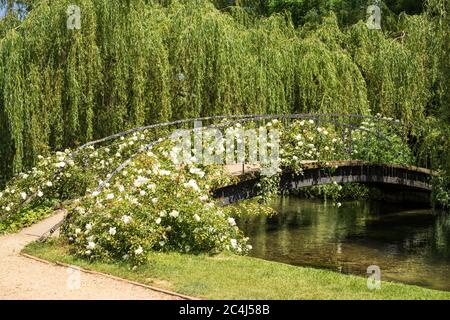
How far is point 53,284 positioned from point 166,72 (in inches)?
334

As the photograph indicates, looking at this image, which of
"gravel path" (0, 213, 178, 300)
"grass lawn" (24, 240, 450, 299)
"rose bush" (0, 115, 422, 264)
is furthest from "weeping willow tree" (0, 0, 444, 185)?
"grass lawn" (24, 240, 450, 299)

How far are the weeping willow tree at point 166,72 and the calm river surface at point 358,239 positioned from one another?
3212 mm

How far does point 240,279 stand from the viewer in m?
8.35

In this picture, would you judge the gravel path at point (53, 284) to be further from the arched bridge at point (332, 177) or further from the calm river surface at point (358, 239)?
the calm river surface at point (358, 239)

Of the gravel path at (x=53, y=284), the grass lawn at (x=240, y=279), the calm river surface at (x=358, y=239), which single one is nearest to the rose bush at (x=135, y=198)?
the grass lawn at (x=240, y=279)

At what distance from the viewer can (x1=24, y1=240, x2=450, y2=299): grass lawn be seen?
773cm

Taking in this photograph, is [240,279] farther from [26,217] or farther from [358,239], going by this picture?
[358,239]

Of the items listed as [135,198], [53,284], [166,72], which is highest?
[166,72]

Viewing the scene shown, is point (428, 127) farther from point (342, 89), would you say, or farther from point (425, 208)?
point (425, 208)

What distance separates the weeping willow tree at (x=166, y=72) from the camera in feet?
47.4

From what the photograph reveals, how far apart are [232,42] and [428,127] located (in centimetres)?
557

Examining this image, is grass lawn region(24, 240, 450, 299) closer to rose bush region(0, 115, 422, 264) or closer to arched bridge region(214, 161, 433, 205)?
rose bush region(0, 115, 422, 264)

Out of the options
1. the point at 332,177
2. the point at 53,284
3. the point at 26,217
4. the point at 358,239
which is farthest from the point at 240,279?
the point at 332,177

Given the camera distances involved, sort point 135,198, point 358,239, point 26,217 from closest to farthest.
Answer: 1. point 135,198
2. point 26,217
3. point 358,239
